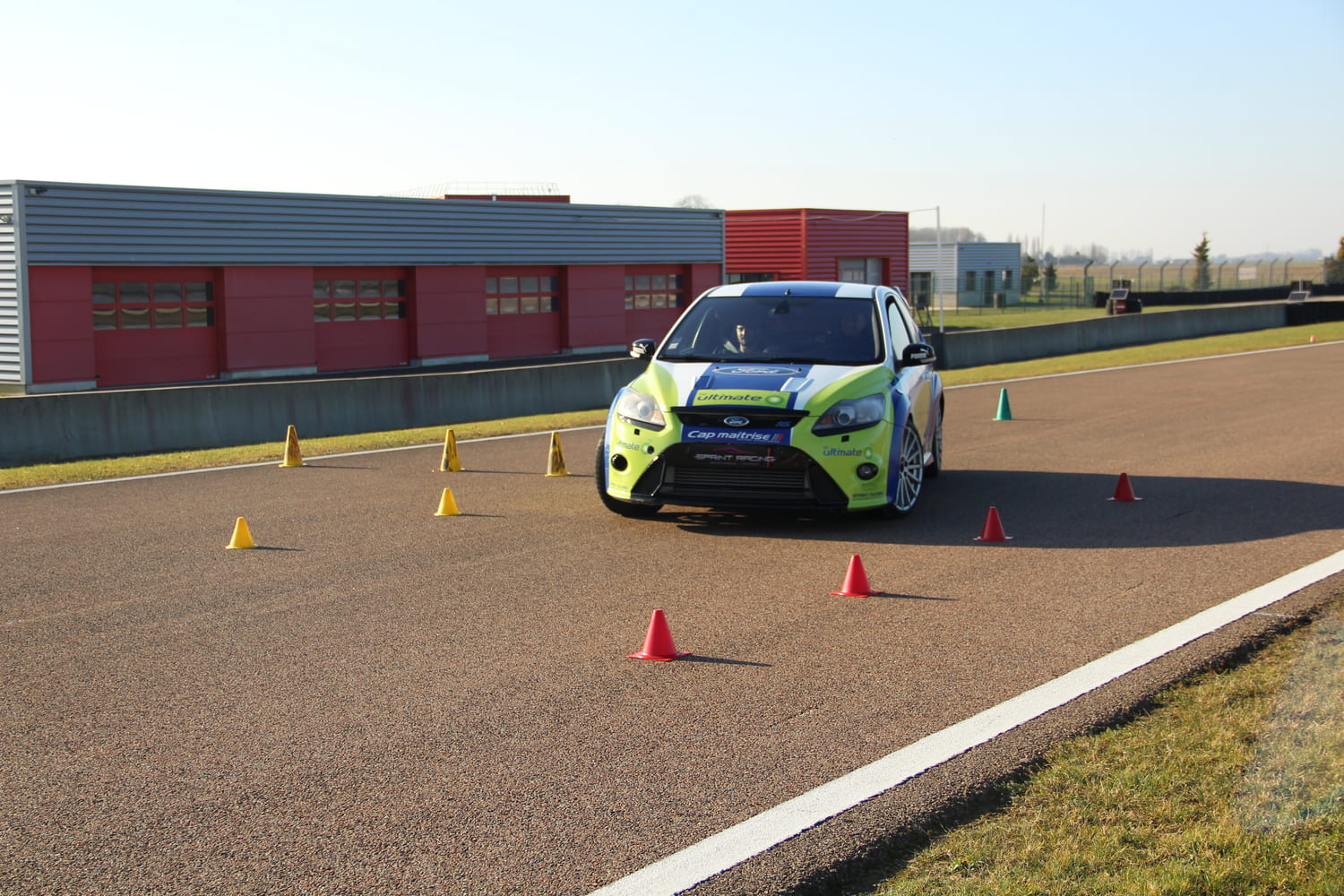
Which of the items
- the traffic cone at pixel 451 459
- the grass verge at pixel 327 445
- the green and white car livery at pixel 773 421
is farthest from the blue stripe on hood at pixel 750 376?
the grass verge at pixel 327 445

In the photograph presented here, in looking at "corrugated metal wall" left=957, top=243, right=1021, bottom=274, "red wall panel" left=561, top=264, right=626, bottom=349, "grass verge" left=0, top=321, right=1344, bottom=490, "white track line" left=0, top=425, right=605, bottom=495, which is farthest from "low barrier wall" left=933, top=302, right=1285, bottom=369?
"corrugated metal wall" left=957, top=243, right=1021, bottom=274

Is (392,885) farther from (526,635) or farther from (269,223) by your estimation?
(269,223)

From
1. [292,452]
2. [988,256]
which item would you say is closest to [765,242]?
[988,256]

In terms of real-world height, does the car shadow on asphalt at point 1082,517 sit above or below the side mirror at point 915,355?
below

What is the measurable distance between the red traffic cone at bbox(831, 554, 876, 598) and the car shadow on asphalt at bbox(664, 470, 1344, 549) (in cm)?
163

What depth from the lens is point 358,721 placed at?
5.47 meters

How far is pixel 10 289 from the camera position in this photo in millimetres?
29484

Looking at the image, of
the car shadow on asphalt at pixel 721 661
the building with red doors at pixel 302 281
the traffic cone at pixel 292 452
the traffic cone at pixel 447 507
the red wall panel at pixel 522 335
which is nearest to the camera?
the car shadow on asphalt at pixel 721 661

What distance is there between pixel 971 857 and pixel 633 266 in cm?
4231

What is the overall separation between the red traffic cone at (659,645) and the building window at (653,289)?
39335mm

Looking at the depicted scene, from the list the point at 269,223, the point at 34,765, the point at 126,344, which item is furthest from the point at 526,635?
the point at 269,223

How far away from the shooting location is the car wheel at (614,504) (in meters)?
10.2

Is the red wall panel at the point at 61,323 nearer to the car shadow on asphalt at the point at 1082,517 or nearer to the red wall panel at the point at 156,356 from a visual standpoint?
the red wall panel at the point at 156,356

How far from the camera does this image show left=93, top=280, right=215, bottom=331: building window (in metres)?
31.2
